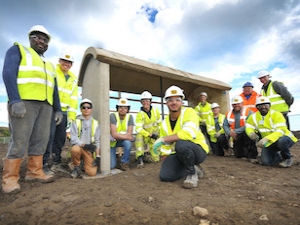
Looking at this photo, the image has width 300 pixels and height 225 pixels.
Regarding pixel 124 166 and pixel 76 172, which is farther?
pixel 124 166

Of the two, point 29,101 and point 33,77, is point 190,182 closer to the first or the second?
point 29,101

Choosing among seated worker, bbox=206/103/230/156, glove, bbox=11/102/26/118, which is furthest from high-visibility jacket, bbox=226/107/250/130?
glove, bbox=11/102/26/118

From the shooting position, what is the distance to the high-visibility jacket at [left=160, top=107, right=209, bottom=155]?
125 inches

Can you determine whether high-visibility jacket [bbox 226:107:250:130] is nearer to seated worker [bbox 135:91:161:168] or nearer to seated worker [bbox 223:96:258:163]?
seated worker [bbox 223:96:258:163]

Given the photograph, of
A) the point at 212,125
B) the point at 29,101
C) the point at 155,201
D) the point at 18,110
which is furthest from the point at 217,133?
the point at 18,110

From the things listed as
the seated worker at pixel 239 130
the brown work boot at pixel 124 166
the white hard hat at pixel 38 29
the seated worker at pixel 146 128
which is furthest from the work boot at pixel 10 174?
the seated worker at pixel 239 130

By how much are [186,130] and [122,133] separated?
7.37ft

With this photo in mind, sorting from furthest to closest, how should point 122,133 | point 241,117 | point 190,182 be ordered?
point 241,117
point 122,133
point 190,182

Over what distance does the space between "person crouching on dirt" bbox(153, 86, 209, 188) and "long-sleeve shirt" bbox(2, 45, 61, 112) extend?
2.08m

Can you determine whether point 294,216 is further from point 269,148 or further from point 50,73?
point 50,73

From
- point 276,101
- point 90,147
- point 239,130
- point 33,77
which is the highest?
point 33,77

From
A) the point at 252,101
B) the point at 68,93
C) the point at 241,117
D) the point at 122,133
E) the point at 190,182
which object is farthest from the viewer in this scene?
the point at 252,101

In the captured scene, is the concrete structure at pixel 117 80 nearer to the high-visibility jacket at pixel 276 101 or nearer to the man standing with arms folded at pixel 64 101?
the man standing with arms folded at pixel 64 101

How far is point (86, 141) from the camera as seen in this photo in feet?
13.9
